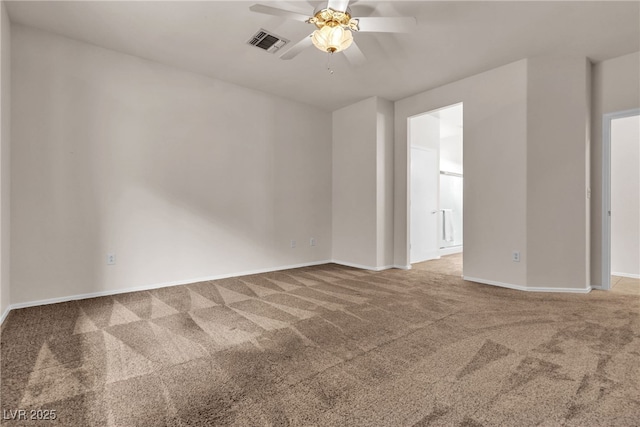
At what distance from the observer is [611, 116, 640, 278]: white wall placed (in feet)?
13.5

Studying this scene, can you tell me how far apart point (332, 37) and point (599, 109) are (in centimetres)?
329

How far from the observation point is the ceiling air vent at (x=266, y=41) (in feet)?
9.76

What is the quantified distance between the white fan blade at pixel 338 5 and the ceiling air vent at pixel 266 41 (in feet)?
3.09

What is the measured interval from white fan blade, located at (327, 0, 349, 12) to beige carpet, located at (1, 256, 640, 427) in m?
2.37

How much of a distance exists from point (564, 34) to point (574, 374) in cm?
306

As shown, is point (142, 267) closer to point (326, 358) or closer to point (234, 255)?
point (234, 255)

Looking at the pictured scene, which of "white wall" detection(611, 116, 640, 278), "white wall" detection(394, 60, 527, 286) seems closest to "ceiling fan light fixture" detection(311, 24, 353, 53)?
"white wall" detection(394, 60, 527, 286)

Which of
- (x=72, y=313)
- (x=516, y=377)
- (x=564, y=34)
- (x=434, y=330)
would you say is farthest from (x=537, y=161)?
(x=72, y=313)

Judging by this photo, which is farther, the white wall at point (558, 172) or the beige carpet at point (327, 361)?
the white wall at point (558, 172)

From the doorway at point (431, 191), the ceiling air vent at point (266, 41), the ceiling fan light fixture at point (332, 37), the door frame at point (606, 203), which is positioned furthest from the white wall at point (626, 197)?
the ceiling air vent at point (266, 41)

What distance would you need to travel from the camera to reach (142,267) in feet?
11.4

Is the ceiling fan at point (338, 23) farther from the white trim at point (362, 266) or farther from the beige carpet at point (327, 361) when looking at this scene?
the white trim at point (362, 266)

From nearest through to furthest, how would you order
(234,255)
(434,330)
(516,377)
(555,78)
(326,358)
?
(516,377) < (326,358) < (434,330) < (555,78) < (234,255)

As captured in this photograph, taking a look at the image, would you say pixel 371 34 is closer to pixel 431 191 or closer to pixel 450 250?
pixel 431 191
